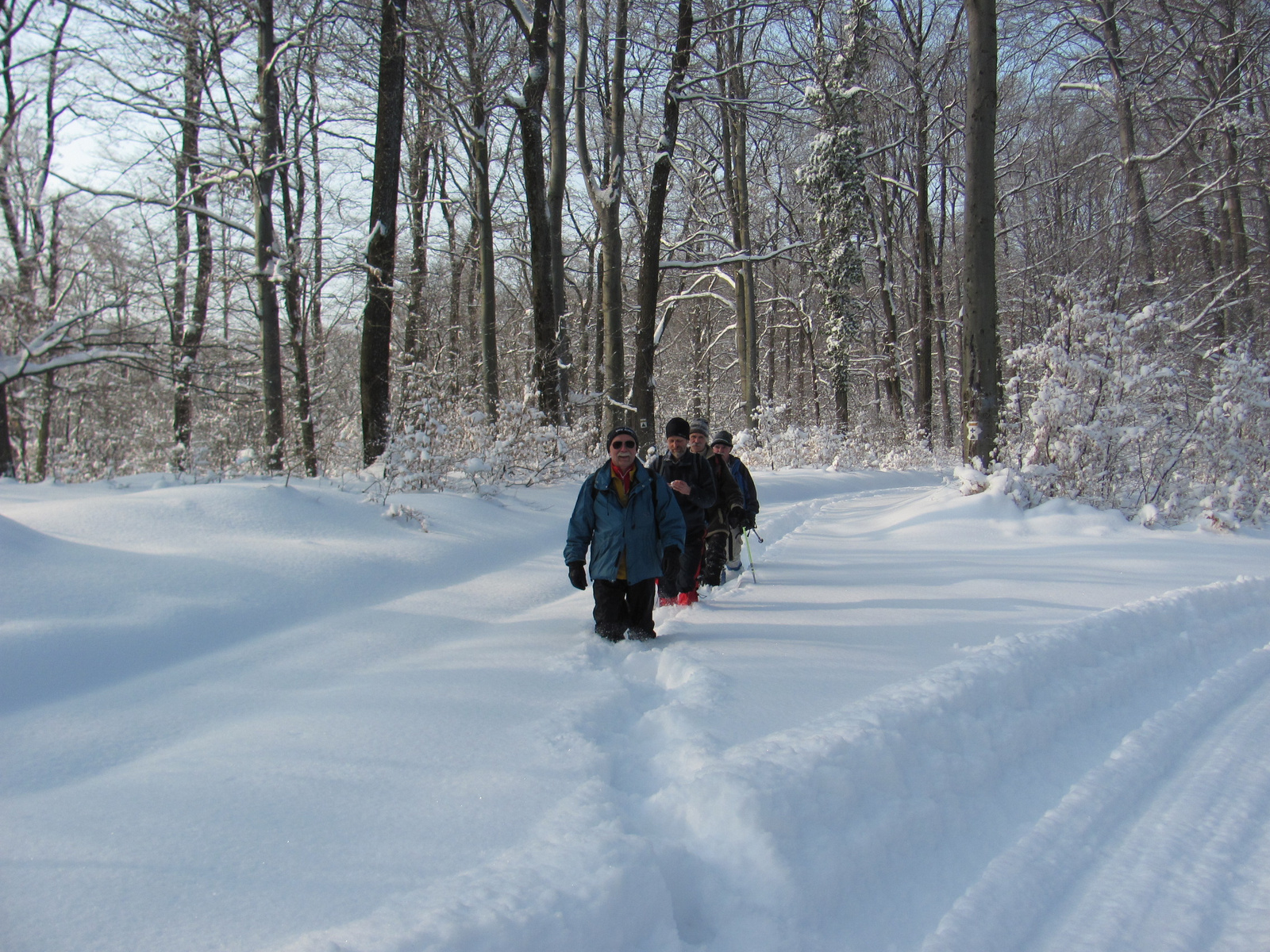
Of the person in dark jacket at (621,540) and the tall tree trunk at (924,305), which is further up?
the tall tree trunk at (924,305)

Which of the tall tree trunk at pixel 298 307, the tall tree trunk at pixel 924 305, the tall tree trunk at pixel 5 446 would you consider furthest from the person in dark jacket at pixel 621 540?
the tall tree trunk at pixel 924 305

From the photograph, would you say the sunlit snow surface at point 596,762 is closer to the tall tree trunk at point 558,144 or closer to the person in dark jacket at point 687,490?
the person in dark jacket at point 687,490

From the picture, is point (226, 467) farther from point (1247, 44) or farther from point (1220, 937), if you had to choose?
point (1247, 44)

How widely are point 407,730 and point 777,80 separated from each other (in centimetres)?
1599

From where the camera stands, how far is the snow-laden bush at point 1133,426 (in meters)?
9.23

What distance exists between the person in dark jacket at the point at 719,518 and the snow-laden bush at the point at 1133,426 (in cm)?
460

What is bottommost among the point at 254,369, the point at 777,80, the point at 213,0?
the point at 254,369

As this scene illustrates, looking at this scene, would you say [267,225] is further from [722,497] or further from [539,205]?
[722,497]

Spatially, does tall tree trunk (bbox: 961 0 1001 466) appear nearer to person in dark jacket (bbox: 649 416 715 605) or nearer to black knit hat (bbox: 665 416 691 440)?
person in dark jacket (bbox: 649 416 715 605)

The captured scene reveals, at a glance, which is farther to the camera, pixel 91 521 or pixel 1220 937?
pixel 91 521

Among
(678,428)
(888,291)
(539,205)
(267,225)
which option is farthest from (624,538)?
(888,291)

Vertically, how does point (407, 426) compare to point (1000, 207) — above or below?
below

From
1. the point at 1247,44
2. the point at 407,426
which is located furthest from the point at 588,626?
the point at 1247,44

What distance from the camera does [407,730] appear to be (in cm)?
343
